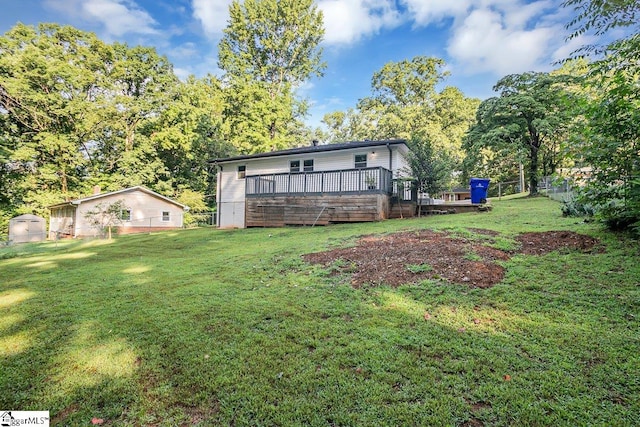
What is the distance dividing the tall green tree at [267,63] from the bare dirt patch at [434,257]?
72.6 ft

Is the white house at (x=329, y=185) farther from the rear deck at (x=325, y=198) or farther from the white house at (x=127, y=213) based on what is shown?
the white house at (x=127, y=213)

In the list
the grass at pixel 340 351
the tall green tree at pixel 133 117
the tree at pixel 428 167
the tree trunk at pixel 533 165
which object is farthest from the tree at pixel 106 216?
the tree trunk at pixel 533 165

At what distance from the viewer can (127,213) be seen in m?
21.8

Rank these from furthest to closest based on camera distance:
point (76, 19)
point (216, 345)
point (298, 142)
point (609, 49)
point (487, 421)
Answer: point (298, 142) → point (76, 19) → point (609, 49) → point (216, 345) → point (487, 421)

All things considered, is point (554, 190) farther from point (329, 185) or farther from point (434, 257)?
point (434, 257)

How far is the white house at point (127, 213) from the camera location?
20.3m

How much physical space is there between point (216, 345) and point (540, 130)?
20.5 metres

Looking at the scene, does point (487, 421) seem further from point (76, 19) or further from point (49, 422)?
point (76, 19)

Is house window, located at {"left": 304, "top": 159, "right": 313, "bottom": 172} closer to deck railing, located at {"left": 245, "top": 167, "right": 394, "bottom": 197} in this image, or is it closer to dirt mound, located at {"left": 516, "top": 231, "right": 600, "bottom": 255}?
deck railing, located at {"left": 245, "top": 167, "right": 394, "bottom": 197}

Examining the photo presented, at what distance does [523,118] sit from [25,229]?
1291 inches

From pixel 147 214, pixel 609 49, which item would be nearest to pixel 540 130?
pixel 609 49

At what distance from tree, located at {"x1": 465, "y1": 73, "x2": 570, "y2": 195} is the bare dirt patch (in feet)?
47.5

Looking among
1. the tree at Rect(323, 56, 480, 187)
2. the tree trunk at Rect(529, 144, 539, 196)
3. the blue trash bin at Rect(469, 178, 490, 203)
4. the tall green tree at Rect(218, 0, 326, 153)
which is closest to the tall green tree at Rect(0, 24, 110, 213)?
the tall green tree at Rect(218, 0, 326, 153)

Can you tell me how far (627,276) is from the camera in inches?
145
